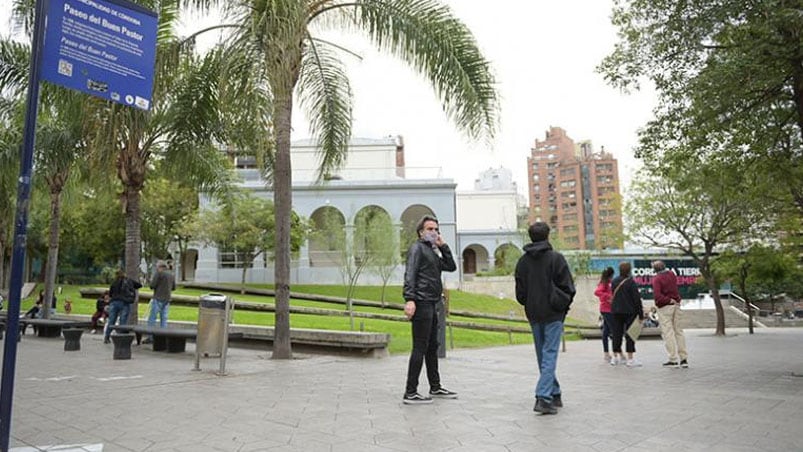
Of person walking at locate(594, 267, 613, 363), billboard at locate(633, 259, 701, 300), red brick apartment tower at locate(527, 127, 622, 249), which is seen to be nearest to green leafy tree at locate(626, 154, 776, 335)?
person walking at locate(594, 267, 613, 363)

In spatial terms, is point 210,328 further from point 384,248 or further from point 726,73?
point 384,248

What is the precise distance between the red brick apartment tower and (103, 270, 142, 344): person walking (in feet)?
285

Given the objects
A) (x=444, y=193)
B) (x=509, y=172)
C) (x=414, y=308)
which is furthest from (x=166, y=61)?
(x=509, y=172)

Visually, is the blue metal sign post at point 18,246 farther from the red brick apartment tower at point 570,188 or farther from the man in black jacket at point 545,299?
the red brick apartment tower at point 570,188

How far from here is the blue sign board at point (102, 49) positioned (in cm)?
378

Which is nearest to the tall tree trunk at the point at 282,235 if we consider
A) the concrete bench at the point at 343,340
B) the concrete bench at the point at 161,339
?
the concrete bench at the point at 343,340

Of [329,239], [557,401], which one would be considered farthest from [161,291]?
[329,239]

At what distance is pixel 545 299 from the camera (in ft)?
17.8

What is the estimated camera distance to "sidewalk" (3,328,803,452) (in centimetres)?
418

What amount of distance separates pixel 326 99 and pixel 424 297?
22.2ft

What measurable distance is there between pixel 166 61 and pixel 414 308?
22.6 feet

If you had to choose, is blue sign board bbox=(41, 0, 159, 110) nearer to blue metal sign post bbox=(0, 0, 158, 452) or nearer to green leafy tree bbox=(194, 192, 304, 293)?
blue metal sign post bbox=(0, 0, 158, 452)

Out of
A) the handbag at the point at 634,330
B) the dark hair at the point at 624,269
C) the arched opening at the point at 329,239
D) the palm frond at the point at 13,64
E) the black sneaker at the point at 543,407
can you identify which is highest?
the palm frond at the point at 13,64

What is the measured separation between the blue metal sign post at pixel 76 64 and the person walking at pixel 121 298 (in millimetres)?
9371
